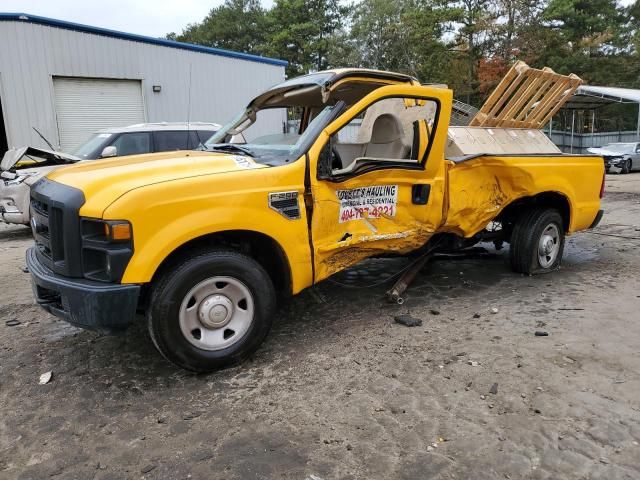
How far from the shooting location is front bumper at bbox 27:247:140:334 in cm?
312

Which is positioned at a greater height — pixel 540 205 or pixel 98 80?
pixel 98 80

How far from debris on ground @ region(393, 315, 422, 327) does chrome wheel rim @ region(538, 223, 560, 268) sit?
6.96 feet

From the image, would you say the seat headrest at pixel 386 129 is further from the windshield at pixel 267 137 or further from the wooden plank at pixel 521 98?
the wooden plank at pixel 521 98

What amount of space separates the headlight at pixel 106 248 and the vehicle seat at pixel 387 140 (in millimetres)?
2567

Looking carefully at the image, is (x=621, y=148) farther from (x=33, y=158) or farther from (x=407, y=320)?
(x=33, y=158)

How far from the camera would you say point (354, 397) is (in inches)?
128

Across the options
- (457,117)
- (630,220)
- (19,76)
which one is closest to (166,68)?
(19,76)

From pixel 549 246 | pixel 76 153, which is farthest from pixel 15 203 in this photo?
pixel 549 246

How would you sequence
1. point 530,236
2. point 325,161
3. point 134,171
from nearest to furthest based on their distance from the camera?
point 134,171, point 325,161, point 530,236

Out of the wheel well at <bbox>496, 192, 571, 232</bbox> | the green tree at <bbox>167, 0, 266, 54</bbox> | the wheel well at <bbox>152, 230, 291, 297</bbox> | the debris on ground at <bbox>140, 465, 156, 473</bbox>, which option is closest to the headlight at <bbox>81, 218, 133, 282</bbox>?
the wheel well at <bbox>152, 230, 291, 297</bbox>

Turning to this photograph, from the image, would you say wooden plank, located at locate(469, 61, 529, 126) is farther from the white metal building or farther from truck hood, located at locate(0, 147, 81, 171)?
the white metal building

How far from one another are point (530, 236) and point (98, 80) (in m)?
13.2

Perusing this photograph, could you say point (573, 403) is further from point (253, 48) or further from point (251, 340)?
point (253, 48)

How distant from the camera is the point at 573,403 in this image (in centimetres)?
312
